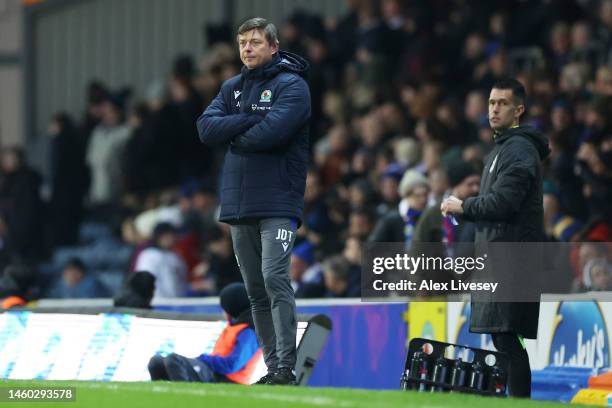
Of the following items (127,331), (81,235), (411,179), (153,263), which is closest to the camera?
(127,331)

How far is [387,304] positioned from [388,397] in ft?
13.6

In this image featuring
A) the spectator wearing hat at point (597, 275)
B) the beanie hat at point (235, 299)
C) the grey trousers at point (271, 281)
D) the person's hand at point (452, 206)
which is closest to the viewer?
the grey trousers at point (271, 281)

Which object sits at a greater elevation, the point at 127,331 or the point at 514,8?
the point at 514,8

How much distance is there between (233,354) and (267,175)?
2.07m

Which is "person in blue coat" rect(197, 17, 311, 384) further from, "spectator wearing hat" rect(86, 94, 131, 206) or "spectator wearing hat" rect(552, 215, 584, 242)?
"spectator wearing hat" rect(86, 94, 131, 206)

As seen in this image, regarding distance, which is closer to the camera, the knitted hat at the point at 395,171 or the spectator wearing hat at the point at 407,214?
the spectator wearing hat at the point at 407,214

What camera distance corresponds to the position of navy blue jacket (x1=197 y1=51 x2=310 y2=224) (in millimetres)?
8430

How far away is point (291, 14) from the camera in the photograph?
20516 mm

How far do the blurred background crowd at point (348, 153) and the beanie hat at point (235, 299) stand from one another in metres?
1.72

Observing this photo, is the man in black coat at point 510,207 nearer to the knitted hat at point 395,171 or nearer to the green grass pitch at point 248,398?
the green grass pitch at point 248,398

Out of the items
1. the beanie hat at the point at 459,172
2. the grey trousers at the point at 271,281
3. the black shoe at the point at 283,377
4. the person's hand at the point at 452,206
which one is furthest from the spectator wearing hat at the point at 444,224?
the black shoe at the point at 283,377

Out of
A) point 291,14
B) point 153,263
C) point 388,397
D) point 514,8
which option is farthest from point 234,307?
point 291,14

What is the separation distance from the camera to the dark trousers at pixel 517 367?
27.6ft

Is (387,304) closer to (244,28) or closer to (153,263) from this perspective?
(244,28)
